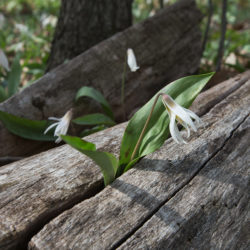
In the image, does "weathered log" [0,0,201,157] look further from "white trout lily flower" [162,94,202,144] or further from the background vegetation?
"white trout lily flower" [162,94,202,144]

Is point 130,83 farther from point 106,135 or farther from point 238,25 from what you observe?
point 238,25

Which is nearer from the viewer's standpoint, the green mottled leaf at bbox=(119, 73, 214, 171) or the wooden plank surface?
the wooden plank surface

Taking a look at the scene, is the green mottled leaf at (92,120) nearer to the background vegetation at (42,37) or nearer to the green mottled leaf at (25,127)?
the green mottled leaf at (25,127)

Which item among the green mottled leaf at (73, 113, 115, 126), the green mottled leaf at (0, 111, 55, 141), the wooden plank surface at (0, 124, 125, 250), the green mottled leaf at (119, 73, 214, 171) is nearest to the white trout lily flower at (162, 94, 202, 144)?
the green mottled leaf at (119, 73, 214, 171)

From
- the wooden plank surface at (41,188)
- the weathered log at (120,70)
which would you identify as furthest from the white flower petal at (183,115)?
the weathered log at (120,70)

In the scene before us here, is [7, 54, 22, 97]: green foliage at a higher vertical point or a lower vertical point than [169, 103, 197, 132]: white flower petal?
higher

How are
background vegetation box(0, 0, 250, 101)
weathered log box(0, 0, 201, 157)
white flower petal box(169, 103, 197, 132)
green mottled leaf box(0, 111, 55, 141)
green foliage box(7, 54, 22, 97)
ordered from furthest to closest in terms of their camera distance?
1. background vegetation box(0, 0, 250, 101)
2. green foliage box(7, 54, 22, 97)
3. weathered log box(0, 0, 201, 157)
4. green mottled leaf box(0, 111, 55, 141)
5. white flower petal box(169, 103, 197, 132)

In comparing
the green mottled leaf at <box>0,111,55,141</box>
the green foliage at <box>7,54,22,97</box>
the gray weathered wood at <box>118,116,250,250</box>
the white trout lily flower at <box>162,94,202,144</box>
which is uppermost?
the green foliage at <box>7,54,22,97</box>
